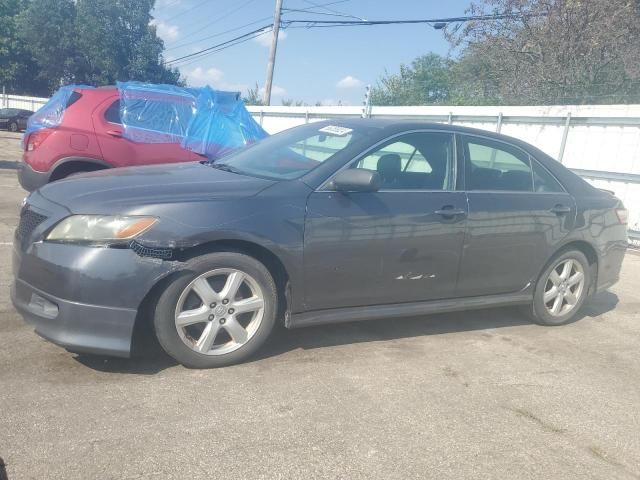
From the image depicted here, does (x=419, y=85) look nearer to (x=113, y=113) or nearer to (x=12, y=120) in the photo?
(x=12, y=120)

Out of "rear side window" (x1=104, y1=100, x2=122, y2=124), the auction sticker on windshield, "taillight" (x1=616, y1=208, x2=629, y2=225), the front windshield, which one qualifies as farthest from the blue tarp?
"taillight" (x1=616, y1=208, x2=629, y2=225)

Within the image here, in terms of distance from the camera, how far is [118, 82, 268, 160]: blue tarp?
25.3ft

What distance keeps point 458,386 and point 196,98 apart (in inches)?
270

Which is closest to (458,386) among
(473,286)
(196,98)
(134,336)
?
(473,286)

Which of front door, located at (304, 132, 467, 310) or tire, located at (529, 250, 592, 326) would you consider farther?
tire, located at (529, 250, 592, 326)

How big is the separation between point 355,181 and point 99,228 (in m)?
1.56

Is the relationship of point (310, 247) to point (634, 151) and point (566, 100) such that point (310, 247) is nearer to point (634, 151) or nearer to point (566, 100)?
point (634, 151)

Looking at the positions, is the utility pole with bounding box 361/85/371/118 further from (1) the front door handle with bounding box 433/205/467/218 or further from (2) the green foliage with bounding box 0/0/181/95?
(2) the green foliage with bounding box 0/0/181/95

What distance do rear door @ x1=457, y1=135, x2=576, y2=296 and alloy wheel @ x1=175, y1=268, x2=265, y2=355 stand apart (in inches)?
64.7

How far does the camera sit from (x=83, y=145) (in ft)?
22.8

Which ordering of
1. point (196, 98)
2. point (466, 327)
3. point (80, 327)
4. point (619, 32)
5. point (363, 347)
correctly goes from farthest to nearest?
point (619, 32)
point (196, 98)
point (466, 327)
point (363, 347)
point (80, 327)

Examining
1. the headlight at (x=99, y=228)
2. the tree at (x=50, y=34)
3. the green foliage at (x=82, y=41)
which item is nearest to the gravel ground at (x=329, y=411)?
the headlight at (x=99, y=228)

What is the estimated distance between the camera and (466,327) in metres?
4.80

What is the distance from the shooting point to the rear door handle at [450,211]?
4102mm
